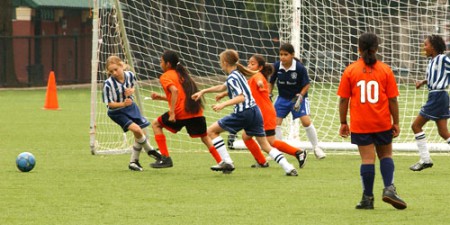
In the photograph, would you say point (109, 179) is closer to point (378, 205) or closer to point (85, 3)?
point (378, 205)

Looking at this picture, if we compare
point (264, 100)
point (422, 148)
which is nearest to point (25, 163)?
point (264, 100)

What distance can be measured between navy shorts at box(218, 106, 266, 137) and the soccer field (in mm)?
499

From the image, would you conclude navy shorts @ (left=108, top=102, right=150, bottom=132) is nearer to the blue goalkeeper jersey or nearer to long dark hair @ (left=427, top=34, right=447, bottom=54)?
the blue goalkeeper jersey

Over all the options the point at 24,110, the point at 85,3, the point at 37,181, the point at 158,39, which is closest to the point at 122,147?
the point at 37,181

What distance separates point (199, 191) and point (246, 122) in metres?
1.82

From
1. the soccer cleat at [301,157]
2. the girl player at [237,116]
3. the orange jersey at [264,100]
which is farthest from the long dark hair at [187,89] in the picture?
the soccer cleat at [301,157]

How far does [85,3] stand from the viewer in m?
42.5

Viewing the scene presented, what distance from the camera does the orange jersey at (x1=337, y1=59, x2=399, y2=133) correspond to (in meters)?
9.09

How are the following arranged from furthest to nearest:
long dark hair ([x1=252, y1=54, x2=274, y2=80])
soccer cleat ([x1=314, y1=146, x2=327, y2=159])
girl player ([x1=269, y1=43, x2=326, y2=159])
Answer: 1. soccer cleat ([x1=314, y1=146, x2=327, y2=159])
2. girl player ([x1=269, y1=43, x2=326, y2=159])
3. long dark hair ([x1=252, y1=54, x2=274, y2=80])

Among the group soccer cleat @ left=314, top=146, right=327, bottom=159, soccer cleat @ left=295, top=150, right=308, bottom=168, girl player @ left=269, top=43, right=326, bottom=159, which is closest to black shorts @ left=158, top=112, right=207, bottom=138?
soccer cleat @ left=295, top=150, right=308, bottom=168

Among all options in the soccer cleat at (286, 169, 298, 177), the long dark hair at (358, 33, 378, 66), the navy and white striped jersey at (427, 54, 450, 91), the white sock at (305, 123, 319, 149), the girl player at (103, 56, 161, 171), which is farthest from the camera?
the white sock at (305, 123, 319, 149)

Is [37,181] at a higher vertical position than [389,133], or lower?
lower

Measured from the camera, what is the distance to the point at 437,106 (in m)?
12.6

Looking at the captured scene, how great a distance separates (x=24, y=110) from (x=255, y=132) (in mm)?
13916
